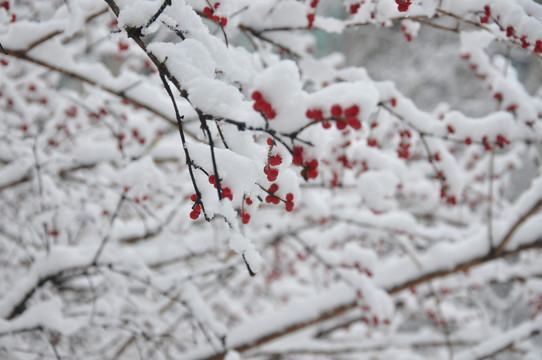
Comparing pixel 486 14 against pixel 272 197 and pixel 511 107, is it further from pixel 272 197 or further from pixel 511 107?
pixel 272 197

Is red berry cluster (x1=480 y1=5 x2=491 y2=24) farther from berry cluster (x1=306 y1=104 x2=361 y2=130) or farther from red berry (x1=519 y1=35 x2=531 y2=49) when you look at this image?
berry cluster (x1=306 y1=104 x2=361 y2=130)

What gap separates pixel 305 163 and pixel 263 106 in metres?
0.18

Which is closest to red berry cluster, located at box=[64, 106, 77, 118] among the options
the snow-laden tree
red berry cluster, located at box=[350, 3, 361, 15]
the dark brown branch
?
the snow-laden tree

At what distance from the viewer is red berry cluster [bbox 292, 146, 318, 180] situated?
0.82 metres

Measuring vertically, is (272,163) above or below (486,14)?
below

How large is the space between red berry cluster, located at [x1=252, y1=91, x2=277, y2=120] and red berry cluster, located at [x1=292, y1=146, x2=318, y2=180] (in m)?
0.10

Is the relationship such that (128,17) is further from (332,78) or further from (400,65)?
(400,65)

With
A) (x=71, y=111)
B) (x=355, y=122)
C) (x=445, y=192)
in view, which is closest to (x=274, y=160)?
(x=355, y=122)

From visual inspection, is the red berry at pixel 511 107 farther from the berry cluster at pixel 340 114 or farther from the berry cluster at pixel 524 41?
the berry cluster at pixel 340 114

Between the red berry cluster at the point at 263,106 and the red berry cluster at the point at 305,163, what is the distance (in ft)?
0.33

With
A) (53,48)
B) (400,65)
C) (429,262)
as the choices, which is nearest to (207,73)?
(53,48)

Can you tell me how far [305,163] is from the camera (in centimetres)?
86

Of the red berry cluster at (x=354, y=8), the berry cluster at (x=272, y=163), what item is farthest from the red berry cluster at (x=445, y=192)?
the berry cluster at (x=272, y=163)

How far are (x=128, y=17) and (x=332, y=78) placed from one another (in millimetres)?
1410
